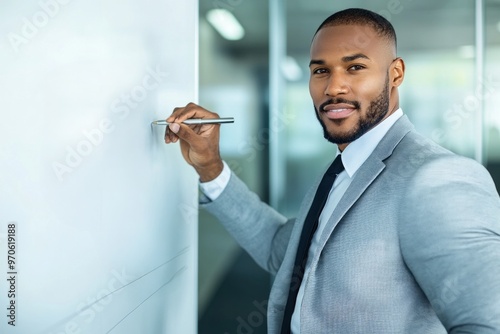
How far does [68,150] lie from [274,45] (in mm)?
2294

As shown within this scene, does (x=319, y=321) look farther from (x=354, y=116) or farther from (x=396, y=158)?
(x=354, y=116)

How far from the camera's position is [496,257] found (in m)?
0.86

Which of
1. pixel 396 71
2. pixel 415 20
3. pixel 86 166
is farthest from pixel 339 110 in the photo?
pixel 415 20

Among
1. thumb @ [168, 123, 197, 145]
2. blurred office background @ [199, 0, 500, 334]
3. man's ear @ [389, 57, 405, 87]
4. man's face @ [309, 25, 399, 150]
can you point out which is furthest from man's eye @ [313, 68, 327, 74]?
blurred office background @ [199, 0, 500, 334]

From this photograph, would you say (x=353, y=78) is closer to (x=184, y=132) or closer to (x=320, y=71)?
(x=320, y=71)

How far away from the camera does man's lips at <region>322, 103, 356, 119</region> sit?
121 centimetres

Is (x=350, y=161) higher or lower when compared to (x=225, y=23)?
lower

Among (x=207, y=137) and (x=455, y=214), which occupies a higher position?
(x=207, y=137)

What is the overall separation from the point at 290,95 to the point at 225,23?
540mm

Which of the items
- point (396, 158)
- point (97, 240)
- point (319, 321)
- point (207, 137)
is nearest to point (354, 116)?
point (396, 158)

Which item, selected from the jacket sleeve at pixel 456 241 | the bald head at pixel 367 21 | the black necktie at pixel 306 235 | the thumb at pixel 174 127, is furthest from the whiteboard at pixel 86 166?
the jacket sleeve at pixel 456 241

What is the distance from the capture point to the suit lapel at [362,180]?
104 centimetres

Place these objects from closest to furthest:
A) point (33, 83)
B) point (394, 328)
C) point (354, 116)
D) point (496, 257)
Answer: point (33, 83) < point (496, 257) < point (394, 328) < point (354, 116)

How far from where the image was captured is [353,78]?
1.20 m
